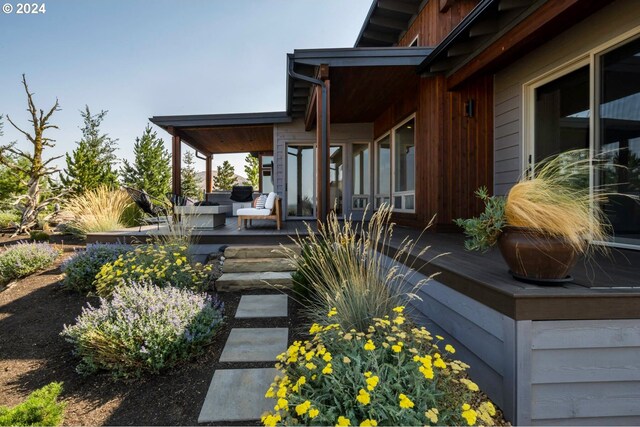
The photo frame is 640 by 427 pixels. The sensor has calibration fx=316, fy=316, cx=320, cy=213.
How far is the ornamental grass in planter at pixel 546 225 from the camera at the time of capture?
5.31ft

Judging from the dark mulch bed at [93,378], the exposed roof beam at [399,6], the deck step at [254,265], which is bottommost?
the dark mulch bed at [93,378]

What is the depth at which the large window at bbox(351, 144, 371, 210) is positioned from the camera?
25.8ft

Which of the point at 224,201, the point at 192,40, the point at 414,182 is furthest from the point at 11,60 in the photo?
the point at 414,182

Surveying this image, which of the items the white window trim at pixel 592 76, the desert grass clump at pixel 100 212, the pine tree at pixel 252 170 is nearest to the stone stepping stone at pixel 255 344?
the white window trim at pixel 592 76

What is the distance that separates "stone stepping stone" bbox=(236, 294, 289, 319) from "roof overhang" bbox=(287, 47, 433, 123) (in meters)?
3.12

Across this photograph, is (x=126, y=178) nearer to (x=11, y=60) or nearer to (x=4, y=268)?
(x=11, y=60)

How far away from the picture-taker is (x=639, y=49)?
105 inches

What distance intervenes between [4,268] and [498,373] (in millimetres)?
6066

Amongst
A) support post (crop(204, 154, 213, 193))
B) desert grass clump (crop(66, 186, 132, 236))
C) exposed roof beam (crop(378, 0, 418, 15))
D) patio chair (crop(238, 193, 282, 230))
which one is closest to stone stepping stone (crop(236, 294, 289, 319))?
patio chair (crop(238, 193, 282, 230))

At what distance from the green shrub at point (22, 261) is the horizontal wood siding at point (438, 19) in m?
6.96

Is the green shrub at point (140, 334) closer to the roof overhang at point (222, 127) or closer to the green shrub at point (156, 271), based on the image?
the green shrub at point (156, 271)

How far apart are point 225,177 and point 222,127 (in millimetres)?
20455

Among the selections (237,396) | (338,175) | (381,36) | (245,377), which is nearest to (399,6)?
(381,36)

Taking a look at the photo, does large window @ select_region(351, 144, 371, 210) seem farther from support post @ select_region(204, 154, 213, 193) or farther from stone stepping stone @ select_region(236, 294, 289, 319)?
support post @ select_region(204, 154, 213, 193)
